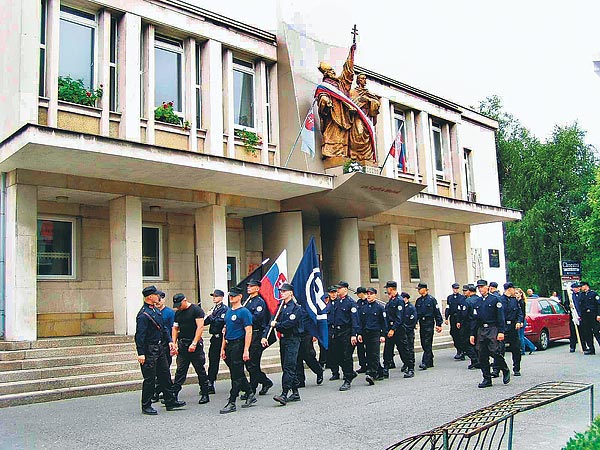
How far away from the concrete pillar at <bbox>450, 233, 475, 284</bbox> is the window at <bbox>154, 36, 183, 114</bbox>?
14.6m

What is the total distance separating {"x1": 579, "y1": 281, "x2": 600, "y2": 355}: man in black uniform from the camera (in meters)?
16.0

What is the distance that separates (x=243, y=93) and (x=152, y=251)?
16.7 ft

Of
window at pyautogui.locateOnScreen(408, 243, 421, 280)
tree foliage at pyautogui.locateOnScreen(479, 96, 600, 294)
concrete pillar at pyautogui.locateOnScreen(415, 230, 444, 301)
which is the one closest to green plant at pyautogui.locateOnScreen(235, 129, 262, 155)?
concrete pillar at pyautogui.locateOnScreen(415, 230, 444, 301)

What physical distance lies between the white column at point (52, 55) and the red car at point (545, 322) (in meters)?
12.7

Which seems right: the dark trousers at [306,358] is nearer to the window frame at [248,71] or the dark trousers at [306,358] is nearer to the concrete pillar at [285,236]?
the concrete pillar at [285,236]

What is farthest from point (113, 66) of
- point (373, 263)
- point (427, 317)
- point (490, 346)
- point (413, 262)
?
point (413, 262)

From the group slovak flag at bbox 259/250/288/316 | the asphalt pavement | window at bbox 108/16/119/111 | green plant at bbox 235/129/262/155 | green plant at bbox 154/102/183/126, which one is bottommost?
the asphalt pavement

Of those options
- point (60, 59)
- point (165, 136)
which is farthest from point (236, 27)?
point (60, 59)

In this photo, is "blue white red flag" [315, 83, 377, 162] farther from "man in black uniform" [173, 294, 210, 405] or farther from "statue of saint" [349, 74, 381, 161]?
"man in black uniform" [173, 294, 210, 405]

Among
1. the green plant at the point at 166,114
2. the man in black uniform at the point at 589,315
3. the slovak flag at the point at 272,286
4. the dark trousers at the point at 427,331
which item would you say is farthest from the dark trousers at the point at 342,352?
the man in black uniform at the point at 589,315

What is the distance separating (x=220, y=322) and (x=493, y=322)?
4948 millimetres

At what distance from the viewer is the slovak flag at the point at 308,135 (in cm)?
1758

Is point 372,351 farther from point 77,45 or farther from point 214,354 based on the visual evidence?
point 77,45

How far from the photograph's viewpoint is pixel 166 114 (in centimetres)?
1591
